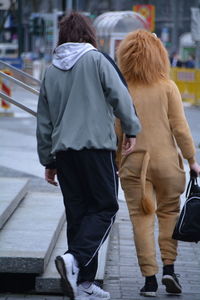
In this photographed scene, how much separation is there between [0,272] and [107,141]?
1.13 m

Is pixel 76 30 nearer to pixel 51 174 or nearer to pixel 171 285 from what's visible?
pixel 51 174

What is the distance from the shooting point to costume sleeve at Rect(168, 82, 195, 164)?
575cm

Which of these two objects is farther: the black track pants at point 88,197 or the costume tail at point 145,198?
the costume tail at point 145,198

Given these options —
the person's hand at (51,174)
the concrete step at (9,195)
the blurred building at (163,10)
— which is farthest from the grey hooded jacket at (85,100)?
the blurred building at (163,10)

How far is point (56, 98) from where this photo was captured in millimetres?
5309

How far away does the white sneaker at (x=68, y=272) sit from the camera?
516 centimetres

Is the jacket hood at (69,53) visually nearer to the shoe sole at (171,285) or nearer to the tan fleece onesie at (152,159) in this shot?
the tan fleece onesie at (152,159)

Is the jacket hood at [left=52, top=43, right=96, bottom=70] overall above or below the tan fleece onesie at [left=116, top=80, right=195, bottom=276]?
above

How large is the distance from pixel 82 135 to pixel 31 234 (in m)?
1.52

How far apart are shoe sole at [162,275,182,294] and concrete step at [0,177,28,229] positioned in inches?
56.0

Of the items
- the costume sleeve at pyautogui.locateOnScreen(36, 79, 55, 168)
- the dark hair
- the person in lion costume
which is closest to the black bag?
the person in lion costume

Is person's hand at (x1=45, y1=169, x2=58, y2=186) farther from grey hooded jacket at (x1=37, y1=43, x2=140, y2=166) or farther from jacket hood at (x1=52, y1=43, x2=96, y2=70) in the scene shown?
jacket hood at (x1=52, y1=43, x2=96, y2=70)

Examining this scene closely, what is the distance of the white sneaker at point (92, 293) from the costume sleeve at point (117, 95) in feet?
3.17

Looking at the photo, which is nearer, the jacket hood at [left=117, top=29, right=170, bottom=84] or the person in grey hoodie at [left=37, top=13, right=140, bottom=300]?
the person in grey hoodie at [left=37, top=13, right=140, bottom=300]
